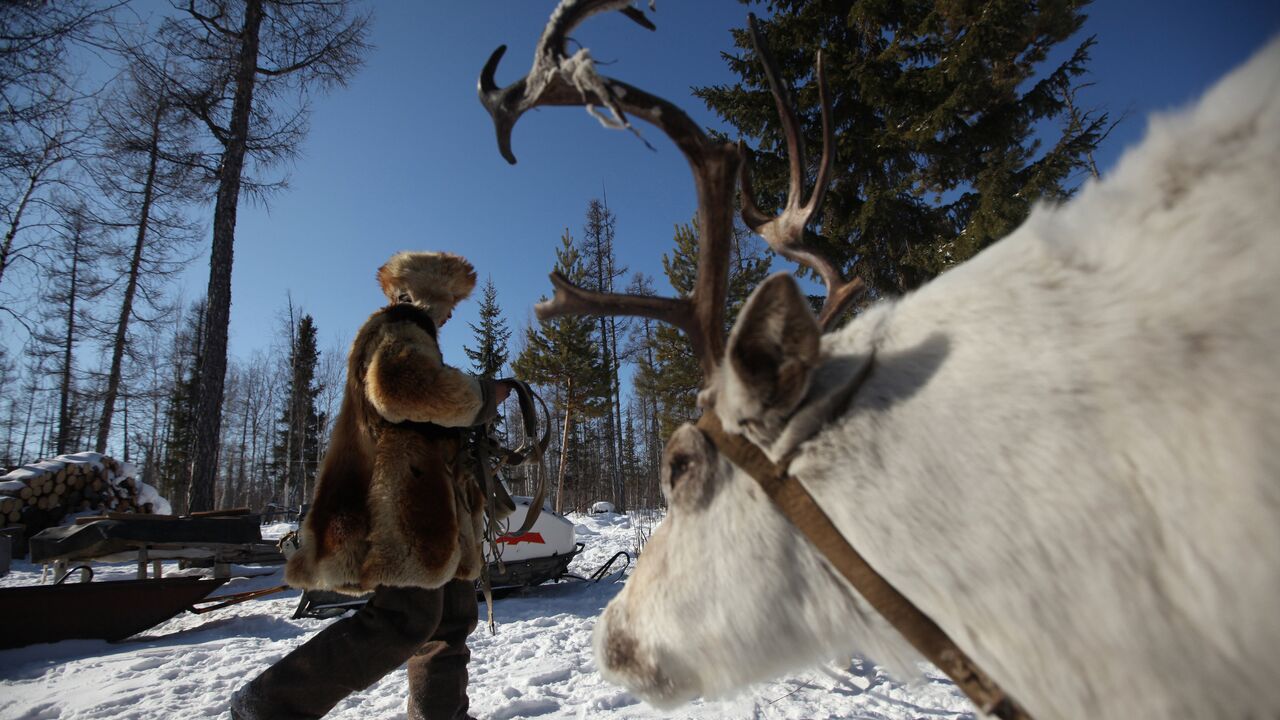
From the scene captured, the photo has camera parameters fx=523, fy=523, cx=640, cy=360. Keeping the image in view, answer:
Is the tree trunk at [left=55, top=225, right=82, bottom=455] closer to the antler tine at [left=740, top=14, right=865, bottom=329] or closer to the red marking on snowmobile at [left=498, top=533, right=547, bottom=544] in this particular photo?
the red marking on snowmobile at [left=498, top=533, right=547, bottom=544]

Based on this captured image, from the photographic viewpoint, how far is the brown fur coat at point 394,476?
7.19 feet

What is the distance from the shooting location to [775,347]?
1130 mm

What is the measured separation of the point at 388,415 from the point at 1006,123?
9335 millimetres

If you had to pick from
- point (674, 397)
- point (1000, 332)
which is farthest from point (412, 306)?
point (674, 397)

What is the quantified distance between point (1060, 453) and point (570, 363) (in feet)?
60.7

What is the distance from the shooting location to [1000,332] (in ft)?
3.17

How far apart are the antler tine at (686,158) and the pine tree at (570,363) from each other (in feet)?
55.5

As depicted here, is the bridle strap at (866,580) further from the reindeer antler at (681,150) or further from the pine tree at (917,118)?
the pine tree at (917,118)

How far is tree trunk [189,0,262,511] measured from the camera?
25.2 feet

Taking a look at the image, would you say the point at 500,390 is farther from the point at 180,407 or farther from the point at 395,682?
the point at 180,407

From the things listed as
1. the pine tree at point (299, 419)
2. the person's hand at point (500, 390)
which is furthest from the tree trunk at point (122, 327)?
the person's hand at point (500, 390)

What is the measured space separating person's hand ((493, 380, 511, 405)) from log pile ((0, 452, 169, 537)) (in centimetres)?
1116

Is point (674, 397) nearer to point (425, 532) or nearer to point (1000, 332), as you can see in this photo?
point (425, 532)

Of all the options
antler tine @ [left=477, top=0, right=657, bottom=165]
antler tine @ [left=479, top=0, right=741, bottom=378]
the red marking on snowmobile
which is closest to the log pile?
the red marking on snowmobile
